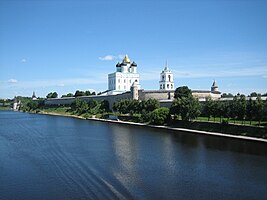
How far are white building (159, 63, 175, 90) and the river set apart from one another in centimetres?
2539

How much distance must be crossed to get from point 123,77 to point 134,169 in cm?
3307

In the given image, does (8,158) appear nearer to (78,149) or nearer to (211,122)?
(78,149)

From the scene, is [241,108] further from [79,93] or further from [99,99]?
[79,93]

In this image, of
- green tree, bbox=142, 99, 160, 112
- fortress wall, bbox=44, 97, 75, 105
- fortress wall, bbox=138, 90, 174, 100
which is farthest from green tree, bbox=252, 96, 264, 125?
fortress wall, bbox=44, 97, 75, 105

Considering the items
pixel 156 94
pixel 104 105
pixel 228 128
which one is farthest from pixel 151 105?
pixel 104 105

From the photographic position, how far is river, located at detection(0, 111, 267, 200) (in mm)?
7633

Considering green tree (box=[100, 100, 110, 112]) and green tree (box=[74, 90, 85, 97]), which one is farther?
green tree (box=[74, 90, 85, 97])

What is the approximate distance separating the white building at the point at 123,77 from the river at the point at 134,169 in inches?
1047

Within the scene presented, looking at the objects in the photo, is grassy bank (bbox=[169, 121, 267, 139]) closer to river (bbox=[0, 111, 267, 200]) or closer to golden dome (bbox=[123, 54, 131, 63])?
river (bbox=[0, 111, 267, 200])

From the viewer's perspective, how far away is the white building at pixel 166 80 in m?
40.8

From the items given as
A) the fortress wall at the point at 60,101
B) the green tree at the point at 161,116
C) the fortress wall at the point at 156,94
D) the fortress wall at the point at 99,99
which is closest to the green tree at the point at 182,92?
the fortress wall at the point at 156,94

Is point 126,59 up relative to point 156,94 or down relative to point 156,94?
up

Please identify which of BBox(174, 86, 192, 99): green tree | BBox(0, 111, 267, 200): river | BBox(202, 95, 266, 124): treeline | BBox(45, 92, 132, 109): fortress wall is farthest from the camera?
BBox(45, 92, 132, 109): fortress wall

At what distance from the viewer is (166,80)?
4084 centimetres
